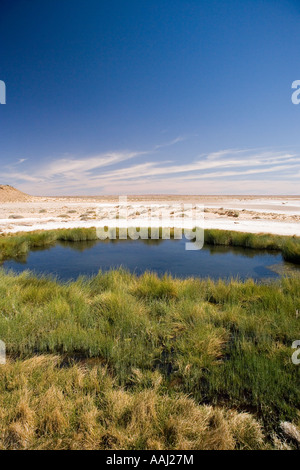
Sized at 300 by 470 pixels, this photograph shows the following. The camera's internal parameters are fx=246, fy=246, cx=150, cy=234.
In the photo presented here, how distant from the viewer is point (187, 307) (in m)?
5.10

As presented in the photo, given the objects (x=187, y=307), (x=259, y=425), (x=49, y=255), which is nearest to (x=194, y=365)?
(x=259, y=425)

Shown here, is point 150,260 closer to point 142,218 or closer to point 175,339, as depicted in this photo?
point 175,339

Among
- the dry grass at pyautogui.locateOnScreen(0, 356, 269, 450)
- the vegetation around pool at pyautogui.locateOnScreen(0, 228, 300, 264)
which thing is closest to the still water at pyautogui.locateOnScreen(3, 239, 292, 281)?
the vegetation around pool at pyautogui.locateOnScreen(0, 228, 300, 264)

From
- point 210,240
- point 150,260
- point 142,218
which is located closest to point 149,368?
point 150,260

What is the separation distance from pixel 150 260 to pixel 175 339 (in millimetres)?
6650

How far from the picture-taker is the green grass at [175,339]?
A: 2920 millimetres

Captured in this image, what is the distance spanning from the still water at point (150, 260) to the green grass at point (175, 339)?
8.47 feet

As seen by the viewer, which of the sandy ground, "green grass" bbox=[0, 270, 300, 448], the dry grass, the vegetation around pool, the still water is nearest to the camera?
the dry grass

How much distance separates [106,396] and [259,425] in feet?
5.29

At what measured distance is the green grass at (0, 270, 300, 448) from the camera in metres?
2.92

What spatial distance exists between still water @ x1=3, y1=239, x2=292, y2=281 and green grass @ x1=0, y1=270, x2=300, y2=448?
258 cm

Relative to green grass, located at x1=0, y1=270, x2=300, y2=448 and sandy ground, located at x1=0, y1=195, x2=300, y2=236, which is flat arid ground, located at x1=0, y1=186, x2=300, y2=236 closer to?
sandy ground, located at x1=0, y1=195, x2=300, y2=236

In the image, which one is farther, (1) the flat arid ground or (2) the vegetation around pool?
(1) the flat arid ground

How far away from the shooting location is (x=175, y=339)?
172 inches
